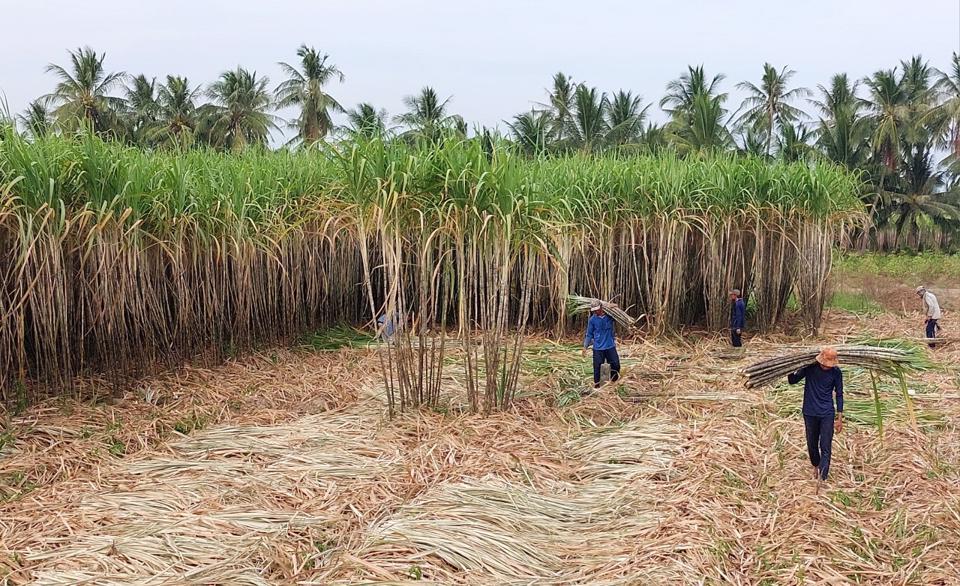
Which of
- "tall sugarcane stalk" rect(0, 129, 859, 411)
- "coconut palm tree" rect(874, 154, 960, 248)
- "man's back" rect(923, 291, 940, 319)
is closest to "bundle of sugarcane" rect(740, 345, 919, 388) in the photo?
"tall sugarcane stalk" rect(0, 129, 859, 411)

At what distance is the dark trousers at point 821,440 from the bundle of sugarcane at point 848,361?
0.94 feet

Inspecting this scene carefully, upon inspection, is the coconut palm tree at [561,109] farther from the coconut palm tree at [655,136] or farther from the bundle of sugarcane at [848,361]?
the bundle of sugarcane at [848,361]

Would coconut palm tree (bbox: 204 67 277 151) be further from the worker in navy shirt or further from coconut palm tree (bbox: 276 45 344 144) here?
the worker in navy shirt

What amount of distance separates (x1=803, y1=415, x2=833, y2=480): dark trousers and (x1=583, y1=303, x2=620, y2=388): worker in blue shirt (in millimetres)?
2149

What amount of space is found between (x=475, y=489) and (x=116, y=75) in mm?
20966

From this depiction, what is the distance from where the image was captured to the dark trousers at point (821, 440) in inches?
143

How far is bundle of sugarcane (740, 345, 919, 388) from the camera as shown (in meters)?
3.49

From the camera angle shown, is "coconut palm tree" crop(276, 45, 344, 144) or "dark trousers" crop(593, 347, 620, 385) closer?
"dark trousers" crop(593, 347, 620, 385)

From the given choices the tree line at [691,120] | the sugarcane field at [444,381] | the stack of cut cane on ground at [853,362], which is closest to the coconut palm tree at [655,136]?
the tree line at [691,120]

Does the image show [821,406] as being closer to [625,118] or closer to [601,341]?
[601,341]

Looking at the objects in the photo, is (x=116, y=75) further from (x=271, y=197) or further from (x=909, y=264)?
(x=909, y=264)

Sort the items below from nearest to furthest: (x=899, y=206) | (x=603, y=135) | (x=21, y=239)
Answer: (x=21, y=239) < (x=603, y=135) < (x=899, y=206)

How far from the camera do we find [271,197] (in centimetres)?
686

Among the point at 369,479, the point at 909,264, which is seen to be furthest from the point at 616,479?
the point at 909,264
